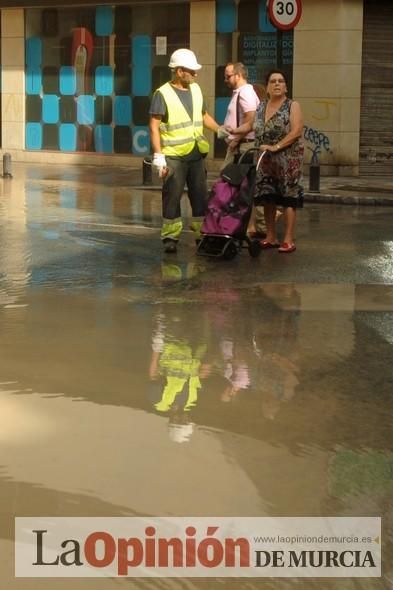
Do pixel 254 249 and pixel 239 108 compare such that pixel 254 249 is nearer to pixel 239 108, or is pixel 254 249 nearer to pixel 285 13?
pixel 239 108

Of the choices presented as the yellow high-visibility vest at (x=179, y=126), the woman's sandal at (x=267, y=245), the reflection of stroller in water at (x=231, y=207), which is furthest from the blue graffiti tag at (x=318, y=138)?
the reflection of stroller in water at (x=231, y=207)

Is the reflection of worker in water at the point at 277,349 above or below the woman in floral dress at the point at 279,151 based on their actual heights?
below

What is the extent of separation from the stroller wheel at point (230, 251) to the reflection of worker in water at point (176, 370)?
2.76 m

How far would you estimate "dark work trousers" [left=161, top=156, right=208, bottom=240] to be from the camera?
38.4ft

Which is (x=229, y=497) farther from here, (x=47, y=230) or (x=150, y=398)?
(x=47, y=230)

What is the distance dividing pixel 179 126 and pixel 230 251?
1282 mm

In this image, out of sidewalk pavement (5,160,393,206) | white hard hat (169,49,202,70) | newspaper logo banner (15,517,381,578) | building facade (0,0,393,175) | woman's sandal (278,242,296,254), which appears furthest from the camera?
building facade (0,0,393,175)

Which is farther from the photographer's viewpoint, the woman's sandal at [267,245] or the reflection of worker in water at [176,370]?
the woman's sandal at [267,245]

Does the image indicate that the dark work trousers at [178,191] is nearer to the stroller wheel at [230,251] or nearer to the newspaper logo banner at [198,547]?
the stroller wheel at [230,251]

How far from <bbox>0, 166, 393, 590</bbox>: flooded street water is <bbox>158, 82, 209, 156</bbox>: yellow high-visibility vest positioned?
1024mm

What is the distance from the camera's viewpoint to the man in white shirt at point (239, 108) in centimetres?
1240

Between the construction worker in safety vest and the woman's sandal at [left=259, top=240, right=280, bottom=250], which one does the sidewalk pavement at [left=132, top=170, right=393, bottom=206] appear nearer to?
the woman's sandal at [left=259, top=240, right=280, bottom=250]

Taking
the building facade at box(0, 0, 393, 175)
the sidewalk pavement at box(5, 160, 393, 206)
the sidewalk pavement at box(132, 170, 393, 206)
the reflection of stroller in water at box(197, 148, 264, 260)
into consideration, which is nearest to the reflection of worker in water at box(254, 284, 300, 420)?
the reflection of stroller in water at box(197, 148, 264, 260)

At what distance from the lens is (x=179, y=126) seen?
11625mm
